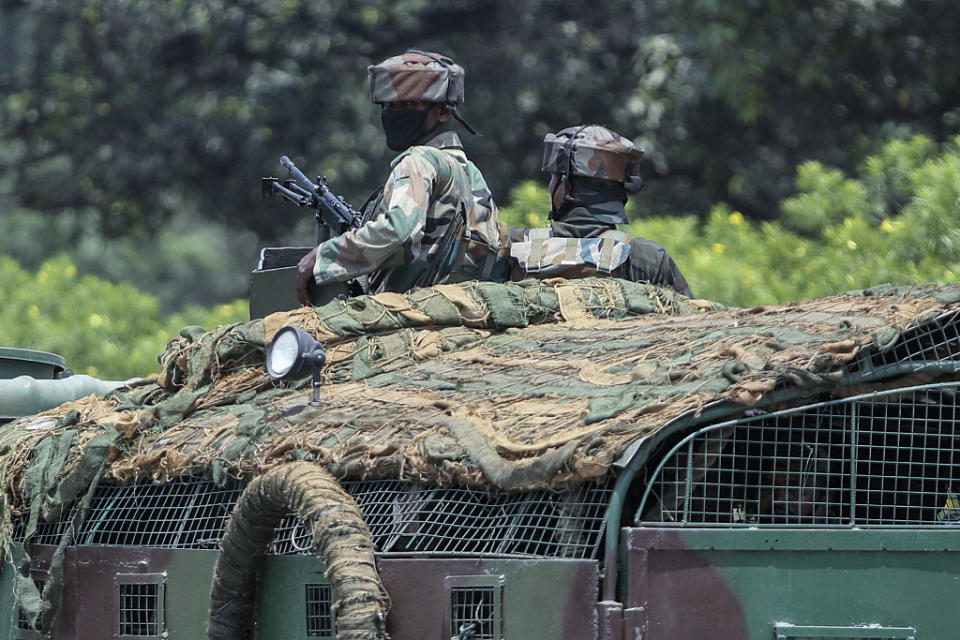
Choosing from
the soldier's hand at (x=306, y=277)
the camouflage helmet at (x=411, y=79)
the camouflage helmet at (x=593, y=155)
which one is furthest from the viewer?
the camouflage helmet at (x=593, y=155)

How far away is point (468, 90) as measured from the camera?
18.0 m

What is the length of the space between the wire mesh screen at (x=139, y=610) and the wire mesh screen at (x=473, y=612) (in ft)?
4.25

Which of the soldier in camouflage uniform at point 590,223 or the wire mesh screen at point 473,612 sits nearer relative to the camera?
the wire mesh screen at point 473,612

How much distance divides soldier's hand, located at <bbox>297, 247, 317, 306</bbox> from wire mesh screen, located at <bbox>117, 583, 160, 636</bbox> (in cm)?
162

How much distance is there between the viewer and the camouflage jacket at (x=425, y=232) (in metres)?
6.86

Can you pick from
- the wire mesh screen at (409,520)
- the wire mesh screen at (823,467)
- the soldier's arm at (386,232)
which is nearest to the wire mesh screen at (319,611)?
the wire mesh screen at (409,520)

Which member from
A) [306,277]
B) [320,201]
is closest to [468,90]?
[320,201]

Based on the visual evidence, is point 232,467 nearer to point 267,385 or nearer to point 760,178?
point 267,385

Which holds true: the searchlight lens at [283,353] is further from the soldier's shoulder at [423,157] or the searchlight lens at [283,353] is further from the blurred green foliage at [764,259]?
the blurred green foliage at [764,259]

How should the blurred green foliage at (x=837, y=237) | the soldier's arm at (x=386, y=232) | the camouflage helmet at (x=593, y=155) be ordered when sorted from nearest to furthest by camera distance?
the soldier's arm at (x=386, y=232), the camouflage helmet at (x=593, y=155), the blurred green foliage at (x=837, y=237)

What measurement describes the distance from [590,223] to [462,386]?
2241 millimetres

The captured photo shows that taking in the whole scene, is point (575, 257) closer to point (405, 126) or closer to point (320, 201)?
point (405, 126)

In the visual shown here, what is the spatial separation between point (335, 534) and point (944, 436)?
1.76 metres

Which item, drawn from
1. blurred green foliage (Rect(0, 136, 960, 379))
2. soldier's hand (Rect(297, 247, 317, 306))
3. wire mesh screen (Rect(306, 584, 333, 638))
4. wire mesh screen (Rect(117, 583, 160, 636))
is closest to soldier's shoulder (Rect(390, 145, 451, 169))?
soldier's hand (Rect(297, 247, 317, 306))
